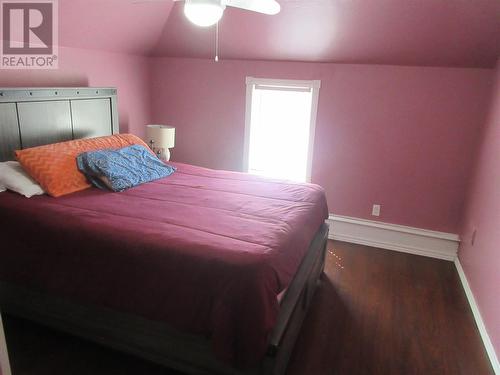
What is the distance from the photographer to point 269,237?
1.98 meters

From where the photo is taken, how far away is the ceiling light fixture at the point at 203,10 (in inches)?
78.3

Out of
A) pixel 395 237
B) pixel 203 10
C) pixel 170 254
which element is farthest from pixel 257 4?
pixel 395 237

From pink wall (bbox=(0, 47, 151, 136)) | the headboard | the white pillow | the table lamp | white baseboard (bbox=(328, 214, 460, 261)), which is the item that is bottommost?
white baseboard (bbox=(328, 214, 460, 261))

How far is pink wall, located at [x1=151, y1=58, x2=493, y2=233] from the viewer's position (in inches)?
131

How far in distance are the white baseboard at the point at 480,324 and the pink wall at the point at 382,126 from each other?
591mm

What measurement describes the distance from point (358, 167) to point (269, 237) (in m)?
2.01

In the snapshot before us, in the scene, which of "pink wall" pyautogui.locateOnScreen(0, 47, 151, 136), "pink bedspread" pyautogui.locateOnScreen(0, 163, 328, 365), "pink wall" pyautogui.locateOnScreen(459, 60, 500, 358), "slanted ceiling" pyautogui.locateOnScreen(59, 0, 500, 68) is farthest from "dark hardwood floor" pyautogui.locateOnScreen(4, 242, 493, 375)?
"slanted ceiling" pyautogui.locateOnScreen(59, 0, 500, 68)

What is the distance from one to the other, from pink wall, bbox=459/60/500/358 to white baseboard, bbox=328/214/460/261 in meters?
0.17

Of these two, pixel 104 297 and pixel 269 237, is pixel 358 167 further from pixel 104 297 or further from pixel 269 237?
pixel 104 297

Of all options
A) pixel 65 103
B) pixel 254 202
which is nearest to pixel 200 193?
pixel 254 202

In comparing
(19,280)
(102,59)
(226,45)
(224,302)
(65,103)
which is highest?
(226,45)

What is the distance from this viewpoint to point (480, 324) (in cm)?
250
